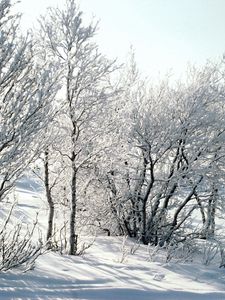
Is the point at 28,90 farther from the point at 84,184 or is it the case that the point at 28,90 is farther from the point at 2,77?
the point at 84,184

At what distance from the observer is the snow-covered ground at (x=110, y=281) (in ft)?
19.3

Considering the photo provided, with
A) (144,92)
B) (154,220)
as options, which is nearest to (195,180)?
(154,220)

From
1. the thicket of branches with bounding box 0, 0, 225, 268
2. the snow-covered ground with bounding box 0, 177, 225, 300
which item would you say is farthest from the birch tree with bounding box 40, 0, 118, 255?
the snow-covered ground with bounding box 0, 177, 225, 300

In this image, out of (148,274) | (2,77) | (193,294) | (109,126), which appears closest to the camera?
(2,77)

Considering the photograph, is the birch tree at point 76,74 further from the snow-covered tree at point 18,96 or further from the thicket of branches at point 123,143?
the snow-covered tree at point 18,96

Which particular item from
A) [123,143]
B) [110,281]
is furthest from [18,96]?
[123,143]

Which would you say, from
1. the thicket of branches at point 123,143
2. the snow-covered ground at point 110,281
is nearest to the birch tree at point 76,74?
the thicket of branches at point 123,143

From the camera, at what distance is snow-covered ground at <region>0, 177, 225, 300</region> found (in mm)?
5891

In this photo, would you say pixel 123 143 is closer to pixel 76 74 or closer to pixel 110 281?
pixel 76 74

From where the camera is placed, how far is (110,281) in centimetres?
666

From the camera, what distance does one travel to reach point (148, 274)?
7.59 m

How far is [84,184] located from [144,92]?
13.3ft

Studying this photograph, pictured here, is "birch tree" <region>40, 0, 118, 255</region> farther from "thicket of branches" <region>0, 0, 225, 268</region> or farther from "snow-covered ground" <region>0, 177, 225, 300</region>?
"snow-covered ground" <region>0, 177, 225, 300</region>

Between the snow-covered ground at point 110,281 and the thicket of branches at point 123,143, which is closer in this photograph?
the snow-covered ground at point 110,281
